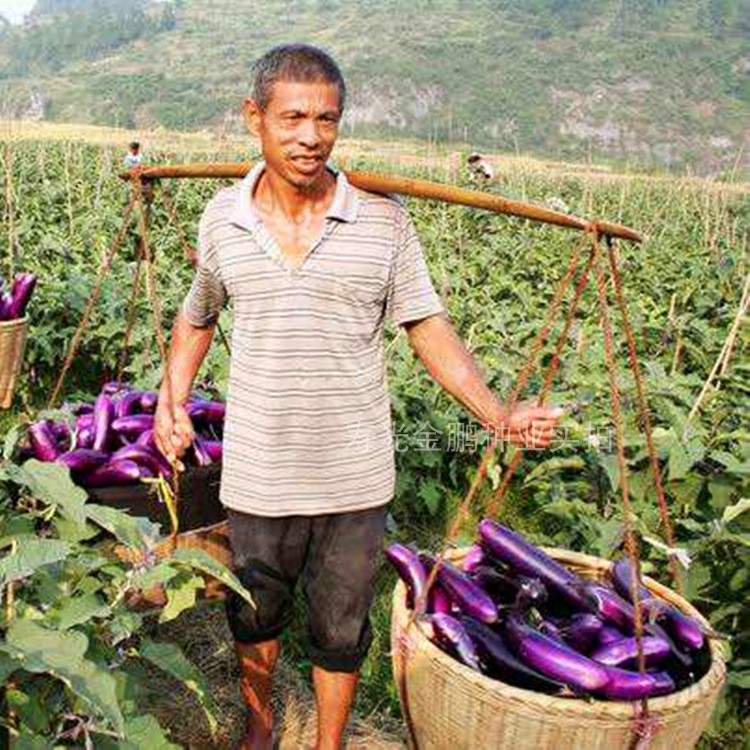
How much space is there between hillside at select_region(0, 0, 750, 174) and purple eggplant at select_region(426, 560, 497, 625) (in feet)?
223

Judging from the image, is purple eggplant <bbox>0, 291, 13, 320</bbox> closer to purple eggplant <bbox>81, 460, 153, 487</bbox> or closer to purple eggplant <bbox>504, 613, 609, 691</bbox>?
purple eggplant <bbox>81, 460, 153, 487</bbox>

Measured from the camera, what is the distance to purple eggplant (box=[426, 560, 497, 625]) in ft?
7.50

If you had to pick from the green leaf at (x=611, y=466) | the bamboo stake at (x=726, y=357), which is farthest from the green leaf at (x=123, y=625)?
the bamboo stake at (x=726, y=357)

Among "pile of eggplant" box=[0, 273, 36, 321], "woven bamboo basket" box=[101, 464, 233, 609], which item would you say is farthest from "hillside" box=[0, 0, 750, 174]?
"woven bamboo basket" box=[101, 464, 233, 609]

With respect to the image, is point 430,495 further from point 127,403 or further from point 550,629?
point 550,629

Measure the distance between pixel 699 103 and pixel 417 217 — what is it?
7970cm

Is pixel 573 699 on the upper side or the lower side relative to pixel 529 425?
lower

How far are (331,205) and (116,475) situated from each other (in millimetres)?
1044

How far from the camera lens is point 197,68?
10075cm

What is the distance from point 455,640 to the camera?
2117 mm

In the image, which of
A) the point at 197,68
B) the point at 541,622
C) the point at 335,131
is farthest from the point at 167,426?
the point at 197,68

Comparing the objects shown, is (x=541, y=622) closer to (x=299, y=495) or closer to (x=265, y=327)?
(x=299, y=495)

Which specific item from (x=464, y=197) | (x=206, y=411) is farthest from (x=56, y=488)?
(x=206, y=411)

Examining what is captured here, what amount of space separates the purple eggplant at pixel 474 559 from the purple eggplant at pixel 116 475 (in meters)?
0.92
